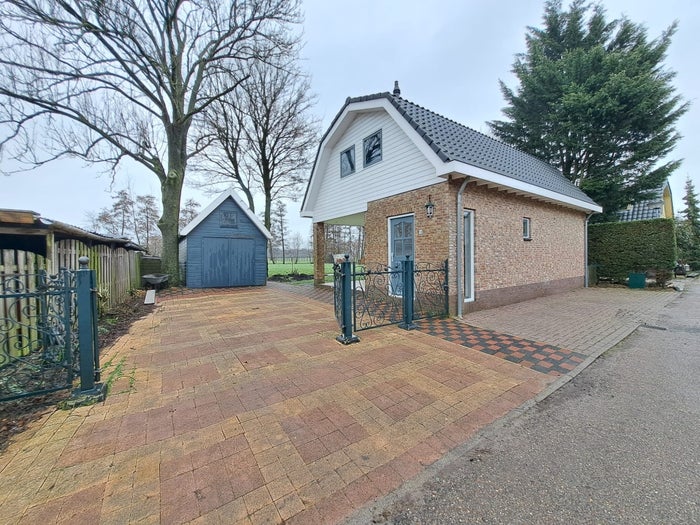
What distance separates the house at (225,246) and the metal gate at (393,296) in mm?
6536

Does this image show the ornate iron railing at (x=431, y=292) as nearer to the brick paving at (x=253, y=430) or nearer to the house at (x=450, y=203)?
the house at (x=450, y=203)

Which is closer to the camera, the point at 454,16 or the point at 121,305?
the point at 121,305

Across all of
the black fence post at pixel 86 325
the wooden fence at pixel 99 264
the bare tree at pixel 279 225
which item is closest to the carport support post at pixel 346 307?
the black fence post at pixel 86 325

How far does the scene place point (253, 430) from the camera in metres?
2.36

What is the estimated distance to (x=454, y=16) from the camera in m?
9.53

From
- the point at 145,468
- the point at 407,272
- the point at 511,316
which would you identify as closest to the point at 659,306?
the point at 511,316

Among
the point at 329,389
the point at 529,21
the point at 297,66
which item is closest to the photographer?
the point at 329,389

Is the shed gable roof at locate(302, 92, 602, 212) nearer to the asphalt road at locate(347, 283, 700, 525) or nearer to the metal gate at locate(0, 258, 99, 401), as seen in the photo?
the asphalt road at locate(347, 283, 700, 525)

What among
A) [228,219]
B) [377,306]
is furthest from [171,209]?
[377,306]

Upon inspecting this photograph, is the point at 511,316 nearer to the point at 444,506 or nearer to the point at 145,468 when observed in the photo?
the point at 444,506

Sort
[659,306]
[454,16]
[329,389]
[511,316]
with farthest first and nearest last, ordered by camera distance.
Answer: [454,16] < [659,306] < [511,316] < [329,389]

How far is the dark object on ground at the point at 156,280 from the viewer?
11.2 meters

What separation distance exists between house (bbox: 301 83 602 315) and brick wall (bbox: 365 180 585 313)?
0.03 meters

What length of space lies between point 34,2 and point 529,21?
2341 cm
